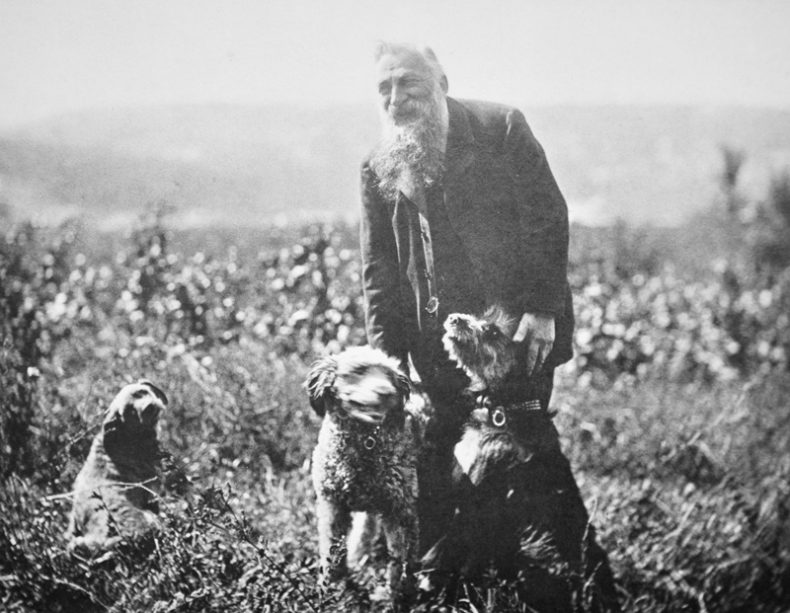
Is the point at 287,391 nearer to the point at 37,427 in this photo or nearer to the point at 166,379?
the point at 166,379

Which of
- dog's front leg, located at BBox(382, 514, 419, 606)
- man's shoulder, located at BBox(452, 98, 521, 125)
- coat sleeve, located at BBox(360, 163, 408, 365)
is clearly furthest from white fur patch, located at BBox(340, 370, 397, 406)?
man's shoulder, located at BBox(452, 98, 521, 125)

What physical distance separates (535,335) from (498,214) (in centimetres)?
52

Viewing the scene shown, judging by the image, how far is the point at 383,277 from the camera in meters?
2.97

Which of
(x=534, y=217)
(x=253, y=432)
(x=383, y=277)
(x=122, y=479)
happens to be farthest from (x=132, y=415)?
(x=534, y=217)

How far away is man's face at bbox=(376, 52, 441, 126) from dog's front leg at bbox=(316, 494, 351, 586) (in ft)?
5.15

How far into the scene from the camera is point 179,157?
171 inches

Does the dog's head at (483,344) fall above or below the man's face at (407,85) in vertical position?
below

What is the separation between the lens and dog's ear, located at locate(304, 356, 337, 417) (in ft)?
8.86

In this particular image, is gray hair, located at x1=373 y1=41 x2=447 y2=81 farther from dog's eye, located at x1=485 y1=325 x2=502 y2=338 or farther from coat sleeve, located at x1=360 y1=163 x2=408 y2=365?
dog's eye, located at x1=485 y1=325 x2=502 y2=338

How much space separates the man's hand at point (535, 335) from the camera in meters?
2.87

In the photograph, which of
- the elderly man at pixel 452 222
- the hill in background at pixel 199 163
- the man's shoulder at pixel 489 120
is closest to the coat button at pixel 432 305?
the elderly man at pixel 452 222

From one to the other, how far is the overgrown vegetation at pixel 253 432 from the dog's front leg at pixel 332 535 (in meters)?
0.06

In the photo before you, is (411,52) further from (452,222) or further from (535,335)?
(535,335)

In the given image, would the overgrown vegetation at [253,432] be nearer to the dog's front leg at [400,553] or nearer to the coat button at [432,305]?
the dog's front leg at [400,553]
